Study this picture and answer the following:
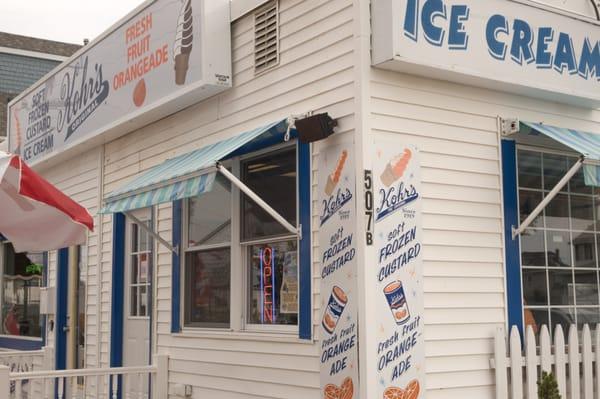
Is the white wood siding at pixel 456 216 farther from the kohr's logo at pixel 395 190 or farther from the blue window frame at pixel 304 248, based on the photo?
the blue window frame at pixel 304 248

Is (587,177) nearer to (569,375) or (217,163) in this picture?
(569,375)

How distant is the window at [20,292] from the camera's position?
13.4 meters

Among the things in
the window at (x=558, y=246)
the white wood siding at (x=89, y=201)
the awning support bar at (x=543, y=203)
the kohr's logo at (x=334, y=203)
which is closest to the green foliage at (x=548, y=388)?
the window at (x=558, y=246)

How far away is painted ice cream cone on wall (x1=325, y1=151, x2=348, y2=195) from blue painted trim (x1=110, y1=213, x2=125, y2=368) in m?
4.29

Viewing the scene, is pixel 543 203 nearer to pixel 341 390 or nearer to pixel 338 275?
pixel 338 275

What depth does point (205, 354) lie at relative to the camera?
7.47m

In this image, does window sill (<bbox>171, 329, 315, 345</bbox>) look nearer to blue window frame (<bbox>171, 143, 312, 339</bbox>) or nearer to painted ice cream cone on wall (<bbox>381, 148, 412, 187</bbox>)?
blue window frame (<bbox>171, 143, 312, 339</bbox>)

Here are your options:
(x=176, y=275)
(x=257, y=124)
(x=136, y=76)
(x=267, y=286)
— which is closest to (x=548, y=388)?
(x=267, y=286)

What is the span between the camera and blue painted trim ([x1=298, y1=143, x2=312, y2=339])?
6.18m

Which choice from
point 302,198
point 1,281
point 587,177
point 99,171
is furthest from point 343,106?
point 1,281

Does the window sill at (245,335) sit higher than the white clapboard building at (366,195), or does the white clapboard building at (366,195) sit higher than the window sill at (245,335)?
the white clapboard building at (366,195)

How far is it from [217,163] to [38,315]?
8021 millimetres

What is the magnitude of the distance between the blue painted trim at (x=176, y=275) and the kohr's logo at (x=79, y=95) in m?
1.95

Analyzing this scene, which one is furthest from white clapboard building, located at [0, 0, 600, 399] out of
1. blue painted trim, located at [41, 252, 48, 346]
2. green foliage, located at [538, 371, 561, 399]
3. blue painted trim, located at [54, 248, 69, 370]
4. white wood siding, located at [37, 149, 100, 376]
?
blue painted trim, located at [41, 252, 48, 346]
